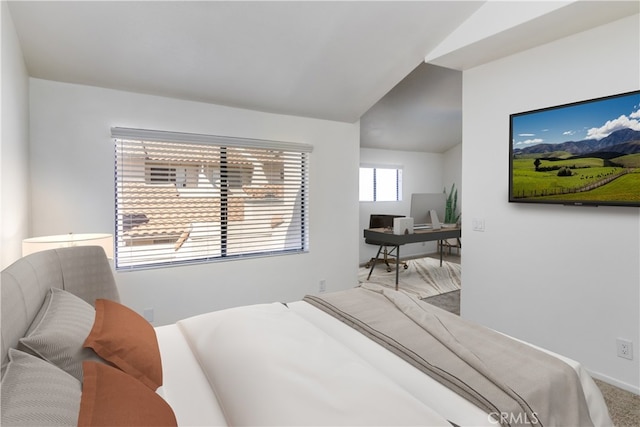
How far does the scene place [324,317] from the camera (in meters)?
1.96

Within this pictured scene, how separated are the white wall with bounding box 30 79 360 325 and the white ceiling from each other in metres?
0.15

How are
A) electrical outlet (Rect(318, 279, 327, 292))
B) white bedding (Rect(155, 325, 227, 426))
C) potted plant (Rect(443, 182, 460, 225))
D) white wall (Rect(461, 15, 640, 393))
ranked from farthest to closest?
potted plant (Rect(443, 182, 460, 225)) → electrical outlet (Rect(318, 279, 327, 292)) → white wall (Rect(461, 15, 640, 393)) → white bedding (Rect(155, 325, 227, 426))

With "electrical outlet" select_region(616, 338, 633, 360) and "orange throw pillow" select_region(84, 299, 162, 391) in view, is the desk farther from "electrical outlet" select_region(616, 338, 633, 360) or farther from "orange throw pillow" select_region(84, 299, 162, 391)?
"orange throw pillow" select_region(84, 299, 162, 391)

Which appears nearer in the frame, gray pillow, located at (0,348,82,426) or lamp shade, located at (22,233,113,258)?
gray pillow, located at (0,348,82,426)

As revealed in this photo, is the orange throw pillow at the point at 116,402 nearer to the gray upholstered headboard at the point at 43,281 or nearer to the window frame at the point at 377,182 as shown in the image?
the gray upholstered headboard at the point at 43,281

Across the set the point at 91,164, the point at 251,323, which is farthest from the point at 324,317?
the point at 91,164

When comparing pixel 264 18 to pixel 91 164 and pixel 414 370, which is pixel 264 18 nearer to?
pixel 91 164

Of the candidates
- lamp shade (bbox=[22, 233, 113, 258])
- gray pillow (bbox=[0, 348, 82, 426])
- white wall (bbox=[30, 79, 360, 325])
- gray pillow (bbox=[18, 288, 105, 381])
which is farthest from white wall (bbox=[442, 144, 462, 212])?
gray pillow (bbox=[0, 348, 82, 426])

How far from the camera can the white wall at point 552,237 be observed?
226 cm

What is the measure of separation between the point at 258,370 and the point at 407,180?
20.1ft

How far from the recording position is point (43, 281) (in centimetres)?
144

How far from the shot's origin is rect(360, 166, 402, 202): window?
6355 millimetres

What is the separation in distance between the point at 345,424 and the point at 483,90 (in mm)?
2953

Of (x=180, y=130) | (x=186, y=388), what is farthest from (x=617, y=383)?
(x=180, y=130)
